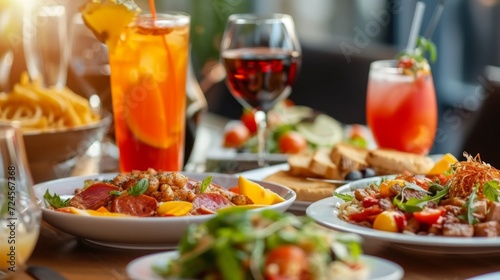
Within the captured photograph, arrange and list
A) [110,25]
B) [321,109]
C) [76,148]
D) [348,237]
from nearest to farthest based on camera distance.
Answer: [348,237] < [110,25] < [76,148] < [321,109]

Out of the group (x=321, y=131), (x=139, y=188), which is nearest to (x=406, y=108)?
(x=321, y=131)

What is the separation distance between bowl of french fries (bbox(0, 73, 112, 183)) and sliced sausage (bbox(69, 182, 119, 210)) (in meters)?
0.57

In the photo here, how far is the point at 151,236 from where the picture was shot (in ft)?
4.81

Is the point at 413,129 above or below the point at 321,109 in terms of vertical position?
above

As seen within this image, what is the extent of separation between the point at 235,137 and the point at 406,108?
0.60 meters

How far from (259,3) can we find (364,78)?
13.0 ft

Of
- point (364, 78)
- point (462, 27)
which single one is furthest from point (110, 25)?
point (462, 27)

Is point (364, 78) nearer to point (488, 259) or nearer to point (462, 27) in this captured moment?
point (462, 27)

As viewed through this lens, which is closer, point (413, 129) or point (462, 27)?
point (413, 129)

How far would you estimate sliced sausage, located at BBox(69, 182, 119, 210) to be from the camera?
1602 millimetres

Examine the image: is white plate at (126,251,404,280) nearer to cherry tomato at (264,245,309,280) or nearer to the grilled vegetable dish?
cherry tomato at (264,245,309,280)

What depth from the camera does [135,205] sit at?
156cm

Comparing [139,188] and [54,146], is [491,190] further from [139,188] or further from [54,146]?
[54,146]

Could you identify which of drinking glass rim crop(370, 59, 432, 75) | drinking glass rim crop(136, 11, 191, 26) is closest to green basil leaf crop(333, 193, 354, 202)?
drinking glass rim crop(136, 11, 191, 26)
